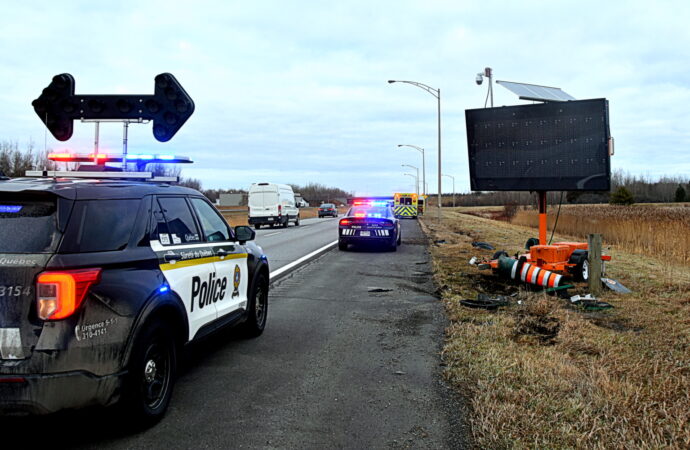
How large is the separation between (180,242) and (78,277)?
4.17 ft

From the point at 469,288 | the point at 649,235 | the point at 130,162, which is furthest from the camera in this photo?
the point at 649,235

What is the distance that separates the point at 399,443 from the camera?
11.9 ft

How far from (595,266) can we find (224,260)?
6.41 meters

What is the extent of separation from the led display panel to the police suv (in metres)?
7.91

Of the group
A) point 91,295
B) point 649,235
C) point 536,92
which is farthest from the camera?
point 649,235

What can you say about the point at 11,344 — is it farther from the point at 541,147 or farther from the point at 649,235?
the point at 649,235

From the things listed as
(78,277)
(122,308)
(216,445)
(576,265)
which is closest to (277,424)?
(216,445)

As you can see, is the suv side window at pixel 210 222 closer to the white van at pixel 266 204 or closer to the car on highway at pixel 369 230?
the car on highway at pixel 369 230

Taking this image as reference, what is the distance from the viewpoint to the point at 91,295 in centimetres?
326

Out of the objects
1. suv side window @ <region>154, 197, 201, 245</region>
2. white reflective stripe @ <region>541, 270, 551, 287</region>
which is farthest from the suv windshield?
white reflective stripe @ <region>541, 270, 551, 287</region>

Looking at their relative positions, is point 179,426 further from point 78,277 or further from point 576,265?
point 576,265

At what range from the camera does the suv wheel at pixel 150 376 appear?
11.6ft

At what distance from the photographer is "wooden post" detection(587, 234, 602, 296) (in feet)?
29.3

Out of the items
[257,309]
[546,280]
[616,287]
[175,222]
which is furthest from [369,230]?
[175,222]
